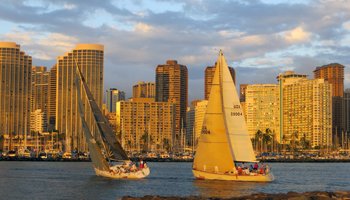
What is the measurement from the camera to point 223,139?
78188 millimetres

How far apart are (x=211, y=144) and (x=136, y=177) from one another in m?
13.5

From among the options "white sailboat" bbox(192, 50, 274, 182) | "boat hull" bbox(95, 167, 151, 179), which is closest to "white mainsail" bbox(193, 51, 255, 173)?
"white sailboat" bbox(192, 50, 274, 182)

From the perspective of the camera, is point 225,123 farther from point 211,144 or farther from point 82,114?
point 82,114

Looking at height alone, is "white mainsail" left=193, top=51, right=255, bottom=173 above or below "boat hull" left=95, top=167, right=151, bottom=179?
above

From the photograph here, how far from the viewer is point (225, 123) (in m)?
79.8

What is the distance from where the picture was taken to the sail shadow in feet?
215

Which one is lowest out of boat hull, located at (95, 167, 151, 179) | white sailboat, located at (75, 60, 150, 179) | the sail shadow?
the sail shadow

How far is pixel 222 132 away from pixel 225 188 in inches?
351

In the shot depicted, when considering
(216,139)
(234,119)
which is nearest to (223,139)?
(216,139)

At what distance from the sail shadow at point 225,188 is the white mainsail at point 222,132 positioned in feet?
6.48

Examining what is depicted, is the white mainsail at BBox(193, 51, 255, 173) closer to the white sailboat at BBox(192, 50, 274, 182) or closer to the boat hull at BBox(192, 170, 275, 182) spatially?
the white sailboat at BBox(192, 50, 274, 182)

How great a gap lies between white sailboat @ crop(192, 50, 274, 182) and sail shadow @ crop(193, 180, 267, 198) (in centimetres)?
109

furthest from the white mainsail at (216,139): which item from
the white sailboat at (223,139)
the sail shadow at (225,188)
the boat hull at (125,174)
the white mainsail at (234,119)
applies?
the boat hull at (125,174)

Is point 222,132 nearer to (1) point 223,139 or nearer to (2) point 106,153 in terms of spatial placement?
(1) point 223,139
